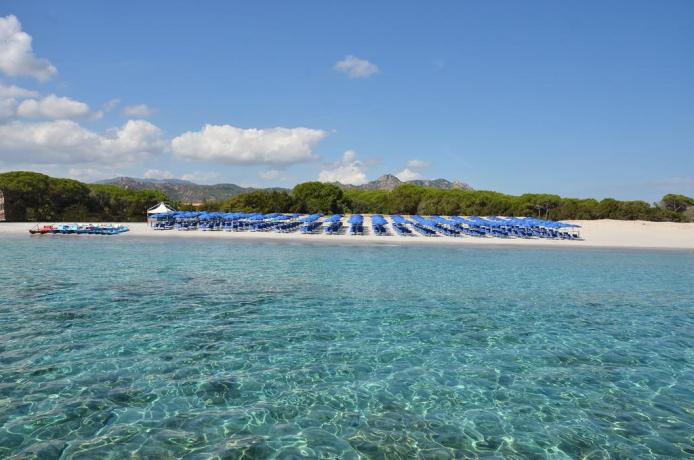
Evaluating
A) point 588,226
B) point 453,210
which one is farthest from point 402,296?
point 453,210

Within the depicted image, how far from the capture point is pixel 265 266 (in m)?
17.2

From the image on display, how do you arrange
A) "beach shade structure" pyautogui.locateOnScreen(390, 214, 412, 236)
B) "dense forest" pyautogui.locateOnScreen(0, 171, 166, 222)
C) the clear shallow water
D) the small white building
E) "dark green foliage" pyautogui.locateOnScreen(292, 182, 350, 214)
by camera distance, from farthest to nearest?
"dark green foliage" pyautogui.locateOnScreen(292, 182, 350, 214) → "dense forest" pyautogui.locateOnScreen(0, 171, 166, 222) → the small white building → "beach shade structure" pyautogui.locateOnScreen(390, 214, 412, 236) → the clear shallow water

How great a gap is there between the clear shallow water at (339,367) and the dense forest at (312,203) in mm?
29675

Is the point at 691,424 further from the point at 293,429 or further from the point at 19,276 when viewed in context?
the point at 19,276

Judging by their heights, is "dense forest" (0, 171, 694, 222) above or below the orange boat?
above

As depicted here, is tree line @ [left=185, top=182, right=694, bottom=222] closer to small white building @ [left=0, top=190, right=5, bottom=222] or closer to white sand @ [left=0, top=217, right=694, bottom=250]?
small white building @ [left=0, top=190, right=5, bottom=222]

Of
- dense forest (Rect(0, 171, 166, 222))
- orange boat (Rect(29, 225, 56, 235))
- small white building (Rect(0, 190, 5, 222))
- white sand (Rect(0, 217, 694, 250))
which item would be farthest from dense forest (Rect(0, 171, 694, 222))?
orange boat (Rect(29, 225, 56, 235))

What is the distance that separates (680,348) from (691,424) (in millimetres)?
3592

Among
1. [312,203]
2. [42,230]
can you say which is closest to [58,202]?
[42,230]

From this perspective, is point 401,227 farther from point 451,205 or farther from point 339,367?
point 339,367

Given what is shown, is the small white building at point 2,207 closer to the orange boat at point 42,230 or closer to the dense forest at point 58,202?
the dense forest at point 58,202

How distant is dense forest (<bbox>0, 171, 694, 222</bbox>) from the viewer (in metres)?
39.4

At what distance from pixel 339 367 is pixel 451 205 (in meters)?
53.1

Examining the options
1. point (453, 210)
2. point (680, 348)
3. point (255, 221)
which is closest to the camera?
point (680, 348)
